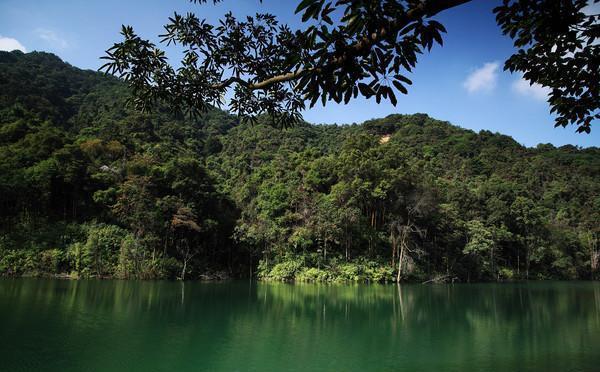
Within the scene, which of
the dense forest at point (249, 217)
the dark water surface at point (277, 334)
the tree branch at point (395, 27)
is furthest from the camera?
the dense forest at point (249, 217)

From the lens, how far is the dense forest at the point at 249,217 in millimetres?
21375

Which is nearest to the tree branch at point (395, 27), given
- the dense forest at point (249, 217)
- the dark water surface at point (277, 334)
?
the dark water surface at point (277, 334)

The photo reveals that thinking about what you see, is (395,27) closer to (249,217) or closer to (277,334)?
(277,334)

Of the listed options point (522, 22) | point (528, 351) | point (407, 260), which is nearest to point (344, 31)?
point (522, 22)

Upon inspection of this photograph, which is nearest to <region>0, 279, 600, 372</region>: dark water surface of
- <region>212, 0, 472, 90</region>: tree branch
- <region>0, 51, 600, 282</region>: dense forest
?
<region>212, 0, 472, 90</region>: tree branch

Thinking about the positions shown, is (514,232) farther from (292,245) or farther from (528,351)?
(528,351)

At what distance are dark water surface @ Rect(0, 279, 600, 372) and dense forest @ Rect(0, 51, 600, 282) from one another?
7.20 metres

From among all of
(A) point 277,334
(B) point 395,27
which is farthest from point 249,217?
(B) point 395,27

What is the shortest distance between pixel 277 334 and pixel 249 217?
1761cm

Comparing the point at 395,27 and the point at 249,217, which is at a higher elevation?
the point at 249,217

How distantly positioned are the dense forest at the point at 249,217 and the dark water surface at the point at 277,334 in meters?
7.20

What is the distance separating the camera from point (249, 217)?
26.0 meters

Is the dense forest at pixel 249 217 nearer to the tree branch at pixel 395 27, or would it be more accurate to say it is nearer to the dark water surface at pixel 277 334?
the dark water surface at pixel 277 334

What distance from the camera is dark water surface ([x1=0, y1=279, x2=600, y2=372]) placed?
21.2 feet
